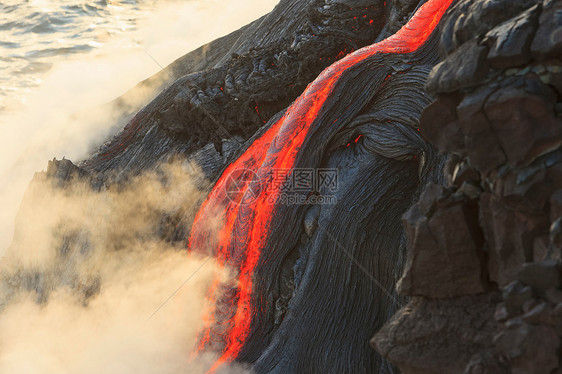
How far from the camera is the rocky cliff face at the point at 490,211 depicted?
3016 millimetres

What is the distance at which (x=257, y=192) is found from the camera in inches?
235

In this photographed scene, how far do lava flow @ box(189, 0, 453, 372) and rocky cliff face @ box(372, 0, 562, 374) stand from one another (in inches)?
91.1

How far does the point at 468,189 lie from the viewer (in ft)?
A: 11.3

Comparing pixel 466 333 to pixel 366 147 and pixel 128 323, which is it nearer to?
pixel 366 147

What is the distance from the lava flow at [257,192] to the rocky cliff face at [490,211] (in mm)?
2313

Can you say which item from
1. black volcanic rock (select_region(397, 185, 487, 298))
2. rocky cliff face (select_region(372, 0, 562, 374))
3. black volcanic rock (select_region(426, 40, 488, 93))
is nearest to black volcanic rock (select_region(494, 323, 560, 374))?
rocky cliff face (select_region(372, 0, 562, 374))

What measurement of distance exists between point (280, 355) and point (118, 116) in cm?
579

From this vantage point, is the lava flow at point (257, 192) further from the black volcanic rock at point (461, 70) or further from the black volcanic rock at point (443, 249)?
the black volcanic rock at point (461, 70)

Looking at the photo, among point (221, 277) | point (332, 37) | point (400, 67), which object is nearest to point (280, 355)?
point (221, 277)

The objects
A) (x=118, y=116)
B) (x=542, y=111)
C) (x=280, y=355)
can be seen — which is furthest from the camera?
(x=118, y=116)

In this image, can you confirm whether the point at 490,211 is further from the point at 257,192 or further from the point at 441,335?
the point at 257,192

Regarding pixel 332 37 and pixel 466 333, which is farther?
pixel 332 37

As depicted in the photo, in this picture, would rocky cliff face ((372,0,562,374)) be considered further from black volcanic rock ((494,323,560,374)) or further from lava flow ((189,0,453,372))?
lava flow ((189,0,453,372))

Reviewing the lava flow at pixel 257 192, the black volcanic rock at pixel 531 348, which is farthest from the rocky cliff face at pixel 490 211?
the lava flow at pixel 257 192
